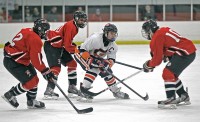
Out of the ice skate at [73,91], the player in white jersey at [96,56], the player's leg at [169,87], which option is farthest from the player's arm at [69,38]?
the player's leg at [169,87]

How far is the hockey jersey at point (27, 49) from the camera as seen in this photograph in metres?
5.00

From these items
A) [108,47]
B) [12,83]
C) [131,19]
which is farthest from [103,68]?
[131,19]

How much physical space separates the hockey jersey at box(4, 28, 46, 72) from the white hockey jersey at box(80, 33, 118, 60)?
0.78 m

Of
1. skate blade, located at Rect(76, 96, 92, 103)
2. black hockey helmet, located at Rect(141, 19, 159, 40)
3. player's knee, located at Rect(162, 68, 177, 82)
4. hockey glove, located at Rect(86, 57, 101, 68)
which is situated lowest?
skate blade, located at Rect(76, 96, 92, 103)

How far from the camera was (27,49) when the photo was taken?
510cm

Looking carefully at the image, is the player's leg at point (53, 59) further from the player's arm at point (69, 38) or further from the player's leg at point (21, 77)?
the player's leg at point (21, 77)

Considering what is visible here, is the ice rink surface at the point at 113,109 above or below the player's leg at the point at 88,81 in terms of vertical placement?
below

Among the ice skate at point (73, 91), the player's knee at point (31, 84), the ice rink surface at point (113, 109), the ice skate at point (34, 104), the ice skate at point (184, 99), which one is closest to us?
the ice rink surface at point (113, 109)

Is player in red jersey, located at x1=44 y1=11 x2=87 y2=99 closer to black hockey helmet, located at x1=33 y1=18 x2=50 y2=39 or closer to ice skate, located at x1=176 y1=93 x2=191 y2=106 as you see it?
black hockey helmet, located at x1=33 y1=18 x2=50 y2=39

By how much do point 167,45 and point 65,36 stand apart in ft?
4.43

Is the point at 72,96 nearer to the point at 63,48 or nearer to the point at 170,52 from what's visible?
the point at 63,48

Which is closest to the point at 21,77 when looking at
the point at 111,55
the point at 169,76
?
the point at 111,55

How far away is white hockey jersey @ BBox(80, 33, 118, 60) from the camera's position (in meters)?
5.75

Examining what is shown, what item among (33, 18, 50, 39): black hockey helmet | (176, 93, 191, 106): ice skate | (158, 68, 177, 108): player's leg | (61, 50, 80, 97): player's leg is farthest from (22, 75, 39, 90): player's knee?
(176, 93, 191, 106): ice skate
